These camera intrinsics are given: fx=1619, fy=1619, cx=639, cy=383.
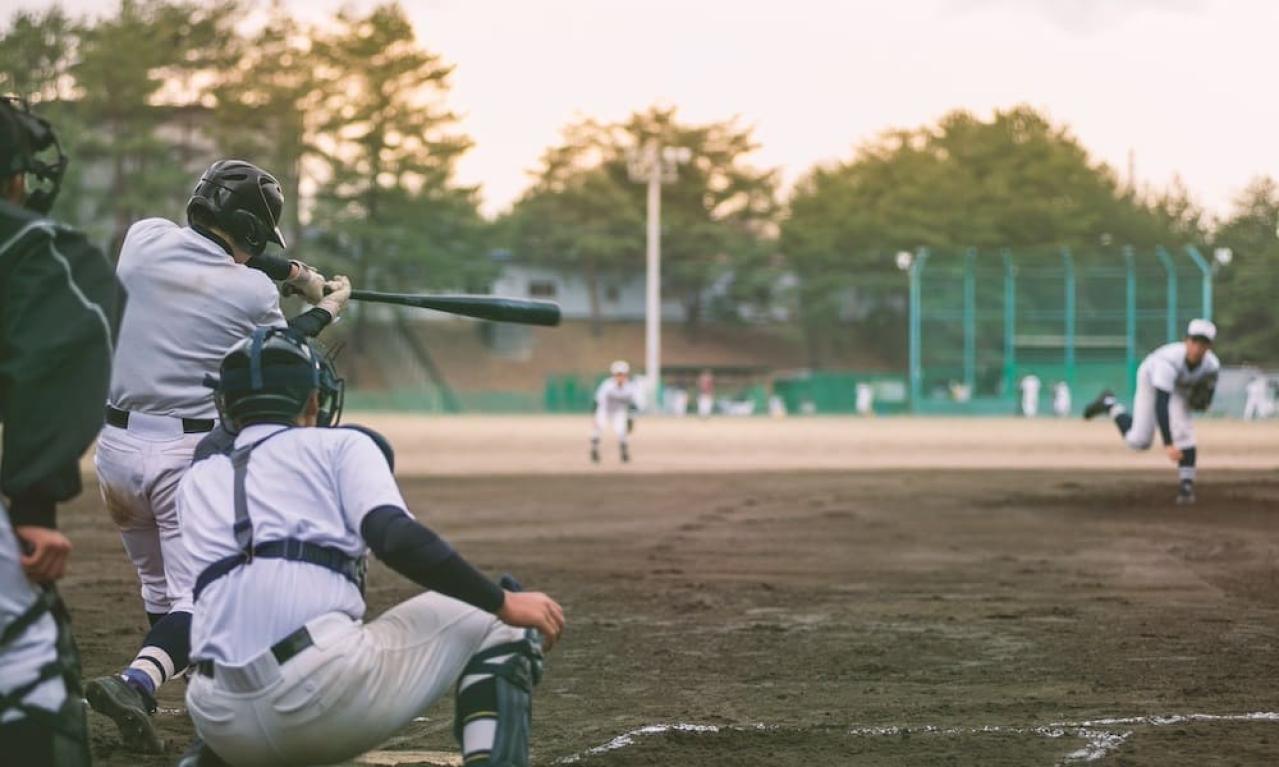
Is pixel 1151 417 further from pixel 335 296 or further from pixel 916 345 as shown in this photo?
pixel 916 345

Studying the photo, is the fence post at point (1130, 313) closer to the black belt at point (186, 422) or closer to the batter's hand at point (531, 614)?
the black belt at point (186, 422)

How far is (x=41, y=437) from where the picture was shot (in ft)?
11.3

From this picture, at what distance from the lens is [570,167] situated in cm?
7819

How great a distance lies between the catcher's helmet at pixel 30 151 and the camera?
3725 millimetres

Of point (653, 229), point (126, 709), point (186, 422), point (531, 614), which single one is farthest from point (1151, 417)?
point (653, 229)

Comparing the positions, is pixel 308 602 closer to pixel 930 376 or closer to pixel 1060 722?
pixel 1060 722

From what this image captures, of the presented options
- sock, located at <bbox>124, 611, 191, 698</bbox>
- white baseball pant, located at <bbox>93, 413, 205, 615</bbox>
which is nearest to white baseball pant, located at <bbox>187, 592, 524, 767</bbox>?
sock, located at <bbox>124, 611, 191, 698</bbox>

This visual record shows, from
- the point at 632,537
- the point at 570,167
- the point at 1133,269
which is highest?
the point at 570,167

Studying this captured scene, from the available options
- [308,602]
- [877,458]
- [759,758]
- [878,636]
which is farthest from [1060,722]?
[877,458]

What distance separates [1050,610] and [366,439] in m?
6.98

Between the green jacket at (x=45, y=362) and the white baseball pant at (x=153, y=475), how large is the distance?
2.40 metres

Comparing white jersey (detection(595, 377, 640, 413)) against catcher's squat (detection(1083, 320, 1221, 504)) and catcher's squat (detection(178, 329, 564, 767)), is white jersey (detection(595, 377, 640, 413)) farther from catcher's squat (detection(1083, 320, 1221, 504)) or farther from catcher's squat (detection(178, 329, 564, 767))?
catcher's squat (detection(178, 329, 564, 767))

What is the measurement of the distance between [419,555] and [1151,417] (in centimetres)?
1545

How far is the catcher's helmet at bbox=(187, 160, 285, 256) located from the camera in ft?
19.3
